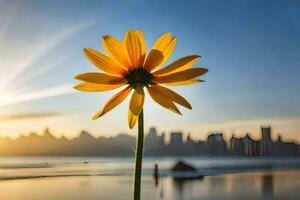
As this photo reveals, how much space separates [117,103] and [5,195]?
137 feet

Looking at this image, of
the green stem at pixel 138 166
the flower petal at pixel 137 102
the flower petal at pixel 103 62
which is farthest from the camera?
the flower petal at pixel 103 62

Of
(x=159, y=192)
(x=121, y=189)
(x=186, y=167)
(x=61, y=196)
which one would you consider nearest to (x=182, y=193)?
(x=159, y=192)

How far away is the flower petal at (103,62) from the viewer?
1.39 meters

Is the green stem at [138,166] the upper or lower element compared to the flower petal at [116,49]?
lower

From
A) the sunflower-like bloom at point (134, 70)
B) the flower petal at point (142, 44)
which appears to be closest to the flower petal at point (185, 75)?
the sunflower-like bloom at point (134, 70)

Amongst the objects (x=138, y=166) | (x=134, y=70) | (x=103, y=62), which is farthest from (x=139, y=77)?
(x=138, y=166)

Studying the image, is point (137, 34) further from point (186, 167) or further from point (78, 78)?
point (186, 167)

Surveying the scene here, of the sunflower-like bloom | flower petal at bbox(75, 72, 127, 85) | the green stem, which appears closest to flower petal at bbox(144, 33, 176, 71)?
the sunflower-like bloom

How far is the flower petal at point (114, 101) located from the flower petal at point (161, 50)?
0.11 meters

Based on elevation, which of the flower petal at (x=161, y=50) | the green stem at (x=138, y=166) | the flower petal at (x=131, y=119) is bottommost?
the green stem at (x=138, y=166)

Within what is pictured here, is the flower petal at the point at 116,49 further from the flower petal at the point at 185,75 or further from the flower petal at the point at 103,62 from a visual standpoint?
the flower petal at the point at 185,75

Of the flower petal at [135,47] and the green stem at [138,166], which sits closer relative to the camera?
the green stem at [138,166]

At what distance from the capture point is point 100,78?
4.62 ft

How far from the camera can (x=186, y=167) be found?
74.6m
